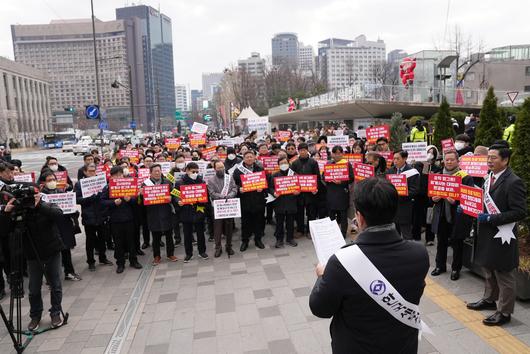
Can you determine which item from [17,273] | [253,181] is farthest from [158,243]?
[17,273]

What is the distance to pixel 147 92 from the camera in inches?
3068

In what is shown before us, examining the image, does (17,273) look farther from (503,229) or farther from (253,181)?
(503,229)

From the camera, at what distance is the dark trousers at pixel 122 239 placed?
7.73 metres

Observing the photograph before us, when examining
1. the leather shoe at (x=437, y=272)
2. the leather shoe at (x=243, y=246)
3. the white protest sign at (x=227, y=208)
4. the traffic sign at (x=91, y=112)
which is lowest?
the leather shoe at (x=243, y=246)

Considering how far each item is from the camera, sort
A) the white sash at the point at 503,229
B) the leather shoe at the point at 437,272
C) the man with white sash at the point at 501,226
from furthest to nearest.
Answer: the leather shoe at the point at 437,272 < the white sash at the point at 503,229 < the man with white sash at the point at 501,226

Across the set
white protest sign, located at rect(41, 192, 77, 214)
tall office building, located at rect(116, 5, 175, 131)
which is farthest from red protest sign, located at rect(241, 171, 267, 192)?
tall office building, located at rect(116, 5, 175, 131)

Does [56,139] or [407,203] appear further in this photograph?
[56,139]

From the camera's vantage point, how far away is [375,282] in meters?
2.17

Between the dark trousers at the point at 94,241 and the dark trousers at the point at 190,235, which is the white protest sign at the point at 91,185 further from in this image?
the dark trousers at the point at 190,235

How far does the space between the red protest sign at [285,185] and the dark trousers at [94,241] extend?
3676mm

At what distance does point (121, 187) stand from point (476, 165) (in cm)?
636

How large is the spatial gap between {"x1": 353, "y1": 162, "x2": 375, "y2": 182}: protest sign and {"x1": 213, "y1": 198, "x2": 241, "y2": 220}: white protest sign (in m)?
2.44

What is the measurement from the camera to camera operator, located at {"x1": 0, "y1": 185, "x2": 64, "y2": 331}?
5312 mm

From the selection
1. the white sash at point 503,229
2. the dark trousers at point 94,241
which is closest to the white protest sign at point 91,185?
the dark trousers at point 94,241
